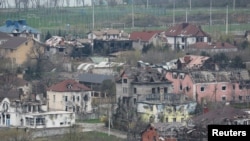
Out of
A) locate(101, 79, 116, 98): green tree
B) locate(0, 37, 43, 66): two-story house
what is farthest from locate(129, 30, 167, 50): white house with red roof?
locate(101, 79, 116, 98): green tree

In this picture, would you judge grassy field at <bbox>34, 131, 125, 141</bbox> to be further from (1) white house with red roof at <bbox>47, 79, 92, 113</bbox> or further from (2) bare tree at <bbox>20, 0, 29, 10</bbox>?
(2) bare tree at <bbox>20, 0, 29, 10</bbox>

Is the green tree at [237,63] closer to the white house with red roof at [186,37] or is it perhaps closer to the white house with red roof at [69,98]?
the white house with red roof at [69,98]

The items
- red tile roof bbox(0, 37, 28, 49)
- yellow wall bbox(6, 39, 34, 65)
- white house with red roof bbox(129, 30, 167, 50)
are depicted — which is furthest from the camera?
white house with red roof bbox(129, 30, 167, 50)

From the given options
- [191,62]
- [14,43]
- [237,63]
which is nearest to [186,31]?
[14,43]

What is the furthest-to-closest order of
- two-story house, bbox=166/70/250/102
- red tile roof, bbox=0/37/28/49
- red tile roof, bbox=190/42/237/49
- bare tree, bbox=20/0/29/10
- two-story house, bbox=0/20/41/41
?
bare tree, bbox=20/0/29/10 → two-story house, bbox=0/20/41/41 → red tile roof, bbox=190/42/237/49 → red tile roof, bbox=0/37/28/49 → two-story house, bbox=166/70/250/102

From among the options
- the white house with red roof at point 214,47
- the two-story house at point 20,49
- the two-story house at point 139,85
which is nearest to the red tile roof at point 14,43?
the two-story house at point 20,49

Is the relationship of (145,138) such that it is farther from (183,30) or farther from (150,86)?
(183,30)

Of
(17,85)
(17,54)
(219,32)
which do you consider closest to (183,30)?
(219,32)
